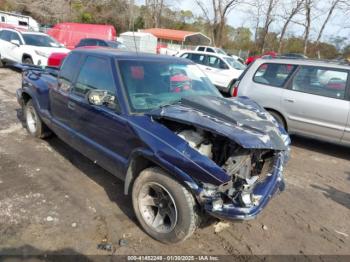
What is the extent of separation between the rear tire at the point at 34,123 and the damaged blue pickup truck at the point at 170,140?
134 cm

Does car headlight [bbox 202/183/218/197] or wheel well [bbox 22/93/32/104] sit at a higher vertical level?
car headlight [bbox 202/183/218/197]

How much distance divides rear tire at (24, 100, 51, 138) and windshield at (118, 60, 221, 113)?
8.48 feet

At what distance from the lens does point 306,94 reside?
6.05 m

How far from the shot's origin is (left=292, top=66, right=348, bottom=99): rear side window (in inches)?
230

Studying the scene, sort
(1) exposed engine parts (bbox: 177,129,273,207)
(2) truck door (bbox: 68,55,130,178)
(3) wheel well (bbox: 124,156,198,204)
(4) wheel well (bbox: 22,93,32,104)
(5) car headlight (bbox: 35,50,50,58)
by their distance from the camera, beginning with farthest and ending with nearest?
(5) car headlight (bbox: 35,50,50,58) < (4) wheel well (bbox: 22,93,32,104) < (2) truck door (bbox: 68,55,130,178) < (3) wheel well (bbox: 124,156,198,204) < (1) exposed engine parts (bbox: 177,129,273,207)

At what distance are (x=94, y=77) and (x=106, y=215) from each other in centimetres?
170

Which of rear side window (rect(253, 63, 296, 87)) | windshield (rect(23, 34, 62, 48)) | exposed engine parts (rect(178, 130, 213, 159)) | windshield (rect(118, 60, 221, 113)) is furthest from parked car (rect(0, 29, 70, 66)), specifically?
exposed engine parts (rect(178, 130, 213, 159))

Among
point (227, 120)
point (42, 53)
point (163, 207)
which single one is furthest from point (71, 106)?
point (42, 53)

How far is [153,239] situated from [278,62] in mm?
4801

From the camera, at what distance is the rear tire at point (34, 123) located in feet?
17.8

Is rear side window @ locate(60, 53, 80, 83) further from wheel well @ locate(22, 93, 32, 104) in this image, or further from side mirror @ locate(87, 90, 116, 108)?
wheel well @ locate(22, 93, 32, 104)

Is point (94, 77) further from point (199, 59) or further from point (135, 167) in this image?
point (199, 59)

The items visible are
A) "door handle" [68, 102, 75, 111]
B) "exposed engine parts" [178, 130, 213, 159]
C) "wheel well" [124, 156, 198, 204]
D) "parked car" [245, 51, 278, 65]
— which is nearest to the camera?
"exposed engine parts" [178, 130, 213, 159]

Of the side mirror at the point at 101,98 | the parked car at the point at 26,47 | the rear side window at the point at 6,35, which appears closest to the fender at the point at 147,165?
the side mirror at the point at 101,98
